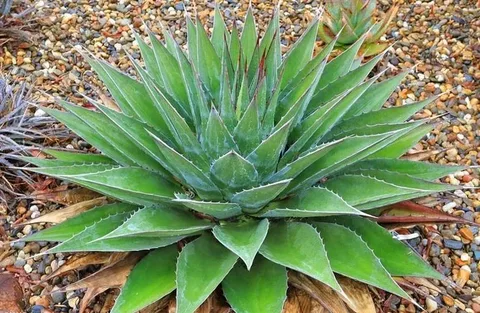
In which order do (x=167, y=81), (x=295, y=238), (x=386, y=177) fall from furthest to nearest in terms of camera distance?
(x=167, y=81), (x=386, y=177), (x=295, y=238)

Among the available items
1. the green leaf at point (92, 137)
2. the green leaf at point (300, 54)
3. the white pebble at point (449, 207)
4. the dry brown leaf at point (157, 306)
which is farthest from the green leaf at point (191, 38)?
the white pebble at point (449, 207)

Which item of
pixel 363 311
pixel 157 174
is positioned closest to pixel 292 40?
pixel 157 174

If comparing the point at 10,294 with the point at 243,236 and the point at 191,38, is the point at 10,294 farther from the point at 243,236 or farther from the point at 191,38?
the point at 191,38

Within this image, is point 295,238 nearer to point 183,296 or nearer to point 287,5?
point 183,296

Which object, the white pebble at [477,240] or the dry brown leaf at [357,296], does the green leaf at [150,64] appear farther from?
the white pebble at [477,240]

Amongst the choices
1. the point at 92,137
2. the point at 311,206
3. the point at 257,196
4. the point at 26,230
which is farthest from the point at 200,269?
the point at 26,230
